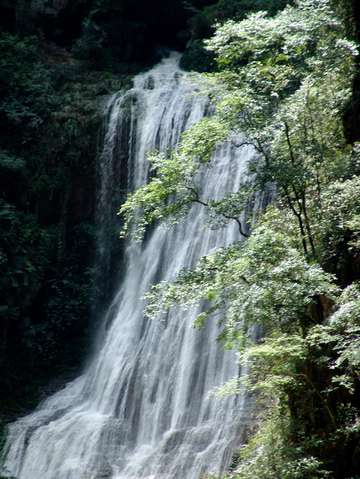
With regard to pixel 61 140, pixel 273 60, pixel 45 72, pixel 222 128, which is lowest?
pixel 222 128

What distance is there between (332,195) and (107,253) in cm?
1024

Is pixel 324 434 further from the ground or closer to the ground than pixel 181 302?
closer to the ground

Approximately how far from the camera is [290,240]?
916 centimetres

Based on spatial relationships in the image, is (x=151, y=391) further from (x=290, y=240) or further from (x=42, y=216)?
(x=42, y=216)

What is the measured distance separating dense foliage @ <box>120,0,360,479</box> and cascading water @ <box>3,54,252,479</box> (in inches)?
100

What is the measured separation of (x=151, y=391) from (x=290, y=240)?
6.02m

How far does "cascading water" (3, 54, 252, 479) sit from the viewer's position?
1227 centimetres

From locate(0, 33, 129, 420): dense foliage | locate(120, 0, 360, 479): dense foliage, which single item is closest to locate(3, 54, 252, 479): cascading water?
locate(0, 33, 129, 420): dense foliage

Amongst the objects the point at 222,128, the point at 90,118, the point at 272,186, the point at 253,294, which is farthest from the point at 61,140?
the point at 253,294

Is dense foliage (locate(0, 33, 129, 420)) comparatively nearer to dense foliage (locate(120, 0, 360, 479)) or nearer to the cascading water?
the cascading water

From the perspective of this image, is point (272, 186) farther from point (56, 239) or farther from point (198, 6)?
point (198, 6)

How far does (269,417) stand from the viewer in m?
10.1

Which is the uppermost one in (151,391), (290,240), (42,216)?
(42,216)

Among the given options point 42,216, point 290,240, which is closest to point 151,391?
point 290,240
